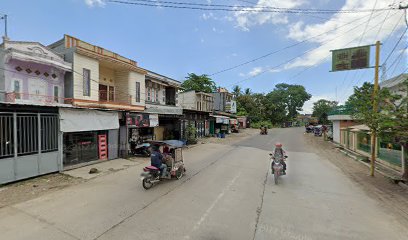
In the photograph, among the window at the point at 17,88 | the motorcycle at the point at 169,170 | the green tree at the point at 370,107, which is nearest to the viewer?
the motorcycle at the point at 169,170

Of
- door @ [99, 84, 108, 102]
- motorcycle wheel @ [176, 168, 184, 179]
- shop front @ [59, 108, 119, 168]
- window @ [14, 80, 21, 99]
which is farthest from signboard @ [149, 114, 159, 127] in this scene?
Result: motorcycle wheel @ [176, 168, 184, 179]

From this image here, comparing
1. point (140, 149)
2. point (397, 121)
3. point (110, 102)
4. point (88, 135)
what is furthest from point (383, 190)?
point (110, 102)

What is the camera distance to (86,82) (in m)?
14.0

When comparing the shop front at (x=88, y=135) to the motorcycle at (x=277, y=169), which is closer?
the motorcycle at (x=277, y=169)

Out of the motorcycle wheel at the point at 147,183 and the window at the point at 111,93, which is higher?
the window at the point at 111,93

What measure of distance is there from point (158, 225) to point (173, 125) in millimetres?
18765

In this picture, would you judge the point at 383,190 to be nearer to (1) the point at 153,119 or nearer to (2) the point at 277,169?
(2) the point at 277,169

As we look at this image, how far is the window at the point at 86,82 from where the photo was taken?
13.9 metres

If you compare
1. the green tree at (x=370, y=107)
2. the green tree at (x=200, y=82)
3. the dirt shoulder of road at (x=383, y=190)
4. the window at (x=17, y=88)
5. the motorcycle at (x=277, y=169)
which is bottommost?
the dirt shoulder of road at (x=383, y=190)

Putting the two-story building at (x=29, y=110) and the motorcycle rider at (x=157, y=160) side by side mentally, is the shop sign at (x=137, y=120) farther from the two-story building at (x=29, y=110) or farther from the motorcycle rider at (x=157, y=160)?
the motorcycle rider at (x=157, y=160)

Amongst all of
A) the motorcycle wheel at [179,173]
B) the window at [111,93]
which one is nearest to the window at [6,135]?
the motorcycle wheel at [179,173]

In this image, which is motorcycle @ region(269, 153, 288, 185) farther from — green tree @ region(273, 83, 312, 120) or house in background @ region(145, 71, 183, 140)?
green tree @ region(273, 83, 312, 120)

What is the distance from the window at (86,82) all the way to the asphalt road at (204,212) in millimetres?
6894

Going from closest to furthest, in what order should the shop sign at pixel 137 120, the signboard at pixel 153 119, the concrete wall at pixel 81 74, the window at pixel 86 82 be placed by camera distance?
1. the concrete wall at pixel 81 74
2. the window at pixel 86 82
3. the shop sign at pixel 137 120
4. the signboard at pixel 153 119
